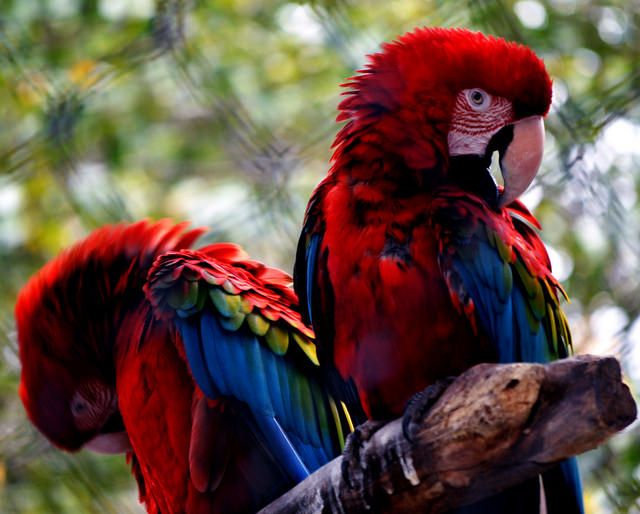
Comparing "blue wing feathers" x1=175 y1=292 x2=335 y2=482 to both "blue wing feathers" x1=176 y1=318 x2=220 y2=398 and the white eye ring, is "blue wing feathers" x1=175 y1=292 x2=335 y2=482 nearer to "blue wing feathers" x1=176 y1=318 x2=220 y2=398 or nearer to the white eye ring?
"blue wing feathers" x1=176 y1=318 x2=220 y2=398

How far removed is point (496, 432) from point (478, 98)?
0.43 meters

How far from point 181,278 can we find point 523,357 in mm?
438

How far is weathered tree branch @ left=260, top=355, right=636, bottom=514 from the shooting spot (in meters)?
0.54

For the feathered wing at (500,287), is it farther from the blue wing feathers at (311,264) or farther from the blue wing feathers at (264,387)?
the blue wing feathers at (264,387)

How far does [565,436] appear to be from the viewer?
0.55 meters

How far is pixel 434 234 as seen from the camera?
0.79m

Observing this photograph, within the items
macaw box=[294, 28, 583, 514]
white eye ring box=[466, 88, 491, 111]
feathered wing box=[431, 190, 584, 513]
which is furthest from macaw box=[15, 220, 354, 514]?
white eye ring box=[466, 88, 491, 111]

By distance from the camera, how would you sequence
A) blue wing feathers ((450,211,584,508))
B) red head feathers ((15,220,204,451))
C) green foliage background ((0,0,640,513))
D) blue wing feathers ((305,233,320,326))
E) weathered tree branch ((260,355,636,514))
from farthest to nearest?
green foliage background ((0,0,640,513)) → red head feathers ((15,220,204,451)) → blue wing feathers ((305,233,320,326)) → blue wing feathers ((450,211,584,508)) → weathered tree branch ((260,355,636,514))

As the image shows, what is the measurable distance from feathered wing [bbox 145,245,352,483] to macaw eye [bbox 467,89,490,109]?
382 millimetres

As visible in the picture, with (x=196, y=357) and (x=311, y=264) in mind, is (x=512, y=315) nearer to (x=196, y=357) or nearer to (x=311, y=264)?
(x=311, y=264)

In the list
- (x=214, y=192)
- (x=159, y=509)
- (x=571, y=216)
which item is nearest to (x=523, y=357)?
(x=159, y=509)

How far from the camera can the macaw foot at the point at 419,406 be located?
0.65 m

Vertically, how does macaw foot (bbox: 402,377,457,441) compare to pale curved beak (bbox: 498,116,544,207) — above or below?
below

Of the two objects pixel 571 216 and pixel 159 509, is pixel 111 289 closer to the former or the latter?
pixel 159 509
